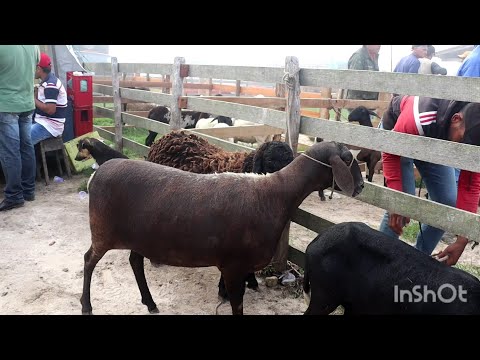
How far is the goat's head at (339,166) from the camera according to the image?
127 inches

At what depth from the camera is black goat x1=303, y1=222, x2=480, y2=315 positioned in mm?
2732

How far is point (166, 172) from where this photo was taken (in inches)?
136

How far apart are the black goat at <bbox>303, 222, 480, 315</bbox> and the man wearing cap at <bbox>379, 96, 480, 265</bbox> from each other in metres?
0.48

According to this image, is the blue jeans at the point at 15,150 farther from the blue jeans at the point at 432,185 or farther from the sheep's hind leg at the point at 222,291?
the blue jeans at the point at 432,185

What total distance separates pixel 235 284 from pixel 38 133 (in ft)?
17.3

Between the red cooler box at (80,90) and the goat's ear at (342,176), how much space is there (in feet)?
21.2

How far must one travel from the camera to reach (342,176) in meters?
3.23

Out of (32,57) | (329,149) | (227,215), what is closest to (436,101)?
(329,149)

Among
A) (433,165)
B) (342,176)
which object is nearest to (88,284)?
(342,176)

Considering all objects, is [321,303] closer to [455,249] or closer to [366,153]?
[455,249]

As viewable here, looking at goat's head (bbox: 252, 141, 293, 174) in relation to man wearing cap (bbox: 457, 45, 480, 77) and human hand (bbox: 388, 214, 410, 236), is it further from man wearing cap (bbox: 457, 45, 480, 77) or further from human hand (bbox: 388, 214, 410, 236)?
man wearing cap (bbox: 457, 45, 480, 77)

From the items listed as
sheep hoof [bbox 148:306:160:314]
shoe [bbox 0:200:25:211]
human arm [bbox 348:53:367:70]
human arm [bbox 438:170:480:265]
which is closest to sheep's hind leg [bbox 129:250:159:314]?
sheep hoof [bbox 148:306:160:314]

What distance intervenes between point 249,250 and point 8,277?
8.67 feet

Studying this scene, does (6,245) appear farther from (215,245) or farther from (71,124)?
(71,124)
